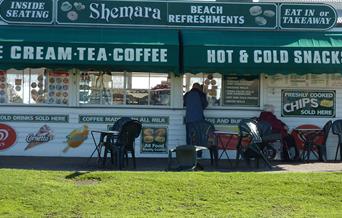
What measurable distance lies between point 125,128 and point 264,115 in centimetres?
367

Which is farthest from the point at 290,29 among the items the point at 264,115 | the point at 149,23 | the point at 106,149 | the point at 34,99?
the point at 34,99

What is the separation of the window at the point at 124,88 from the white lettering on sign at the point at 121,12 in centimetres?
136

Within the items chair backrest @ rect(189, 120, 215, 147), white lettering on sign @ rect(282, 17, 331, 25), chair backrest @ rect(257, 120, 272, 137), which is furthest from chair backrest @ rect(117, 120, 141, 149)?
white lettering on sign @ rect(282, 17, 331, 25)

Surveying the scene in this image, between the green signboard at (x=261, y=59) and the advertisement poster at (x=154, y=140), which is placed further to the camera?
the advertisement poster at (x=154, y=140)

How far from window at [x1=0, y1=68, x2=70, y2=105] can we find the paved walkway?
4.82 feet

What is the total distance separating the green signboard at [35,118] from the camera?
47.4ft

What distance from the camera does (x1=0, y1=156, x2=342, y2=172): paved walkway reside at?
40.5 feet

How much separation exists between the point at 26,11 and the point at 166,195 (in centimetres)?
717

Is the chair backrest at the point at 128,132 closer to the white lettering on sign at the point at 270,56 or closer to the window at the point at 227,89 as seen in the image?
the window at the point at 227,89

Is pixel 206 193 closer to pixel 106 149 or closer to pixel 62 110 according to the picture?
pixel 106 149

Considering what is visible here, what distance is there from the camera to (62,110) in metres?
14.5

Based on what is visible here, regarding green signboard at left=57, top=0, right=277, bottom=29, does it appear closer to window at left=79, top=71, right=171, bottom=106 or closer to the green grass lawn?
window at left=79, top=71, right=171, bottom=106

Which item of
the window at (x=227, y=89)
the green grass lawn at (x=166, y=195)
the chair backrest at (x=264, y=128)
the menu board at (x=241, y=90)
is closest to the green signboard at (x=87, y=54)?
the window at (x=227, y=89)

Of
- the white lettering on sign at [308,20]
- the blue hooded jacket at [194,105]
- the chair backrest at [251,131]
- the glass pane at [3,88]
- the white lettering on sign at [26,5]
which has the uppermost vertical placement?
the white lettering on sign at [26,5]
